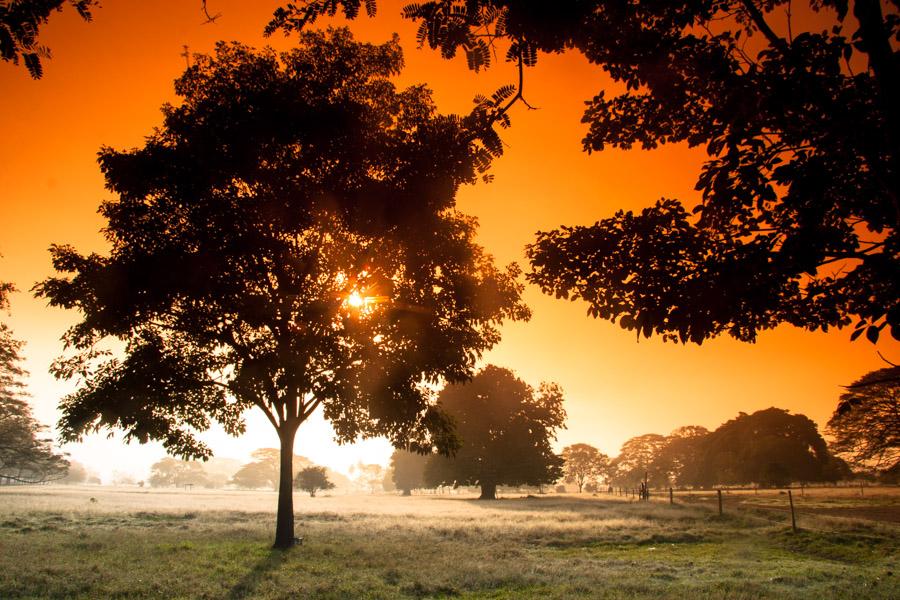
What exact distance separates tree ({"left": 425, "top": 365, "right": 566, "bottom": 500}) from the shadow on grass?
1492 inches

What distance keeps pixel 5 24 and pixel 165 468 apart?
774 ft

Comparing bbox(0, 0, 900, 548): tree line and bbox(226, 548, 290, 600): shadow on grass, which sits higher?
bbox(0, 0, 900, 548): tree line

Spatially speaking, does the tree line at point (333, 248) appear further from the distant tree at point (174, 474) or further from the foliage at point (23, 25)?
the distant tree at point (174, 474)

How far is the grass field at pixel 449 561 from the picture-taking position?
31.8 feet

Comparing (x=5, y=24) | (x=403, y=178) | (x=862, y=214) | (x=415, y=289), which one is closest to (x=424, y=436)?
(x=415, y=289)

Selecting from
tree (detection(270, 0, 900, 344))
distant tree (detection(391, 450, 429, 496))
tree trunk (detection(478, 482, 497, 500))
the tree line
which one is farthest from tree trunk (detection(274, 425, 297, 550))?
distant tree (detection(391, 450, 429, 496))

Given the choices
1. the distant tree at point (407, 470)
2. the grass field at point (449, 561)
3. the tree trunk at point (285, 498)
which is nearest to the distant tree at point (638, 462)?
the distant tree at point (407, 470)

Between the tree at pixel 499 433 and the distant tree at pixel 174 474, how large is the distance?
175m

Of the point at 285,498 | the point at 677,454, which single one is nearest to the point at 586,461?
the point at 677,454

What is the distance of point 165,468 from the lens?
A: 191 m

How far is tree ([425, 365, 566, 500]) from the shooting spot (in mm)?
52594

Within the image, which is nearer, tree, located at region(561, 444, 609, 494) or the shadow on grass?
the shadow on grass

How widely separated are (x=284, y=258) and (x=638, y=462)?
143 meters

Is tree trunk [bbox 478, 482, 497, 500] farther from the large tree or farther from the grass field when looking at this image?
the large tree
